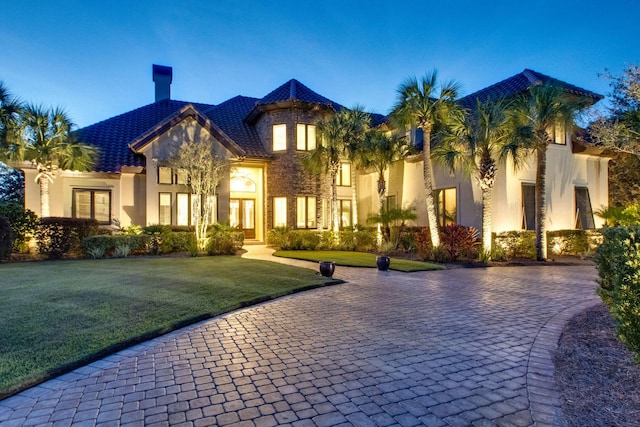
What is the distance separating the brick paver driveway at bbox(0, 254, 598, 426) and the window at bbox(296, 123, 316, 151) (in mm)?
15246

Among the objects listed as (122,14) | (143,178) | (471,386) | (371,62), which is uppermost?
(371,62)

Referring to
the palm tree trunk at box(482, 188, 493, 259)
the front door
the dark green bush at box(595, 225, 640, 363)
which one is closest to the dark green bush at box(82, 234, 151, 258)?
the front door

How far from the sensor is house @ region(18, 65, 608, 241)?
1700 cm

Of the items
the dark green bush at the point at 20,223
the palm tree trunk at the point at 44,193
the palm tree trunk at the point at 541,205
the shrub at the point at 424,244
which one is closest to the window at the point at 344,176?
the shrub at the point at 424,244

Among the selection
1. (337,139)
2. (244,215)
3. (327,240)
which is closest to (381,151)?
(337,139)

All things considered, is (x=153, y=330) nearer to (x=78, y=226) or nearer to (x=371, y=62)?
(x=78, y=226)

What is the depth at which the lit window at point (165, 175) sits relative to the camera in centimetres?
1867

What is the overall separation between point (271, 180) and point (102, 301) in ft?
49.2

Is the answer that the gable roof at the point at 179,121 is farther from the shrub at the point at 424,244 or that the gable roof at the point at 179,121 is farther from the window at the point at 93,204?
the shrub at the point at 424,244

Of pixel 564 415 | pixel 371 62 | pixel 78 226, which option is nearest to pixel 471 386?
pixel 564 415

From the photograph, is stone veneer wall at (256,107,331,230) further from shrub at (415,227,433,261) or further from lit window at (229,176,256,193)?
shrub at (415,227,433,261)

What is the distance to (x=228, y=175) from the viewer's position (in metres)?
19.7

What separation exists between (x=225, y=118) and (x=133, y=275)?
15.6 m

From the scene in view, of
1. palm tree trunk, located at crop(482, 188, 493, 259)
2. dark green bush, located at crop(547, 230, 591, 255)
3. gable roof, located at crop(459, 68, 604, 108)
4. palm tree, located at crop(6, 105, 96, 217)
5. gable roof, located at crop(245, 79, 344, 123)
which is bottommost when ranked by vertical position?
dark green bush, located at crop(547, 230, 591, 255)
